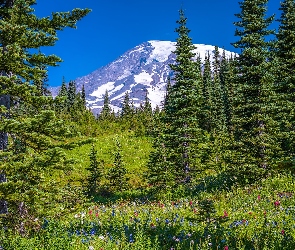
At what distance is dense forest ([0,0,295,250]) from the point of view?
6961 millimetres

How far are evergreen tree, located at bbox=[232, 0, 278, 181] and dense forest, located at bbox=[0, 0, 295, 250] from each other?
67 millimetres

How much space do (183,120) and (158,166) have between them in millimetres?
3844

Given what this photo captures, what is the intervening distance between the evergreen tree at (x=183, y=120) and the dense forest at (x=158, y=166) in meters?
0.09

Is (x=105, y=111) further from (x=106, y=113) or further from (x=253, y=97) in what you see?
(x=253, y=97)

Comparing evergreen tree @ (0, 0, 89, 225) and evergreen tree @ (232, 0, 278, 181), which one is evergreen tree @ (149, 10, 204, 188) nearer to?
evergreen tree @ (232, 0, 278, 181)

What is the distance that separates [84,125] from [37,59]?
37.3 metres

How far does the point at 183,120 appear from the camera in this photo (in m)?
22.6

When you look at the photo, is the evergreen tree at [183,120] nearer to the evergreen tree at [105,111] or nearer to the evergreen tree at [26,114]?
the evergreen tree at [26,114]

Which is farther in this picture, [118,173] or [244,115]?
[118,173]

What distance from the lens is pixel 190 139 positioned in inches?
874

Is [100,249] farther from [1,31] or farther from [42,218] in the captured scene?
[1,31]

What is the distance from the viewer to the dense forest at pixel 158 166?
22.8 ft

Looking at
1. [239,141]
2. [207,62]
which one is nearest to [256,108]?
[239,141]

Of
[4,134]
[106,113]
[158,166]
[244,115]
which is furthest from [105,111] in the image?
[4,134]
